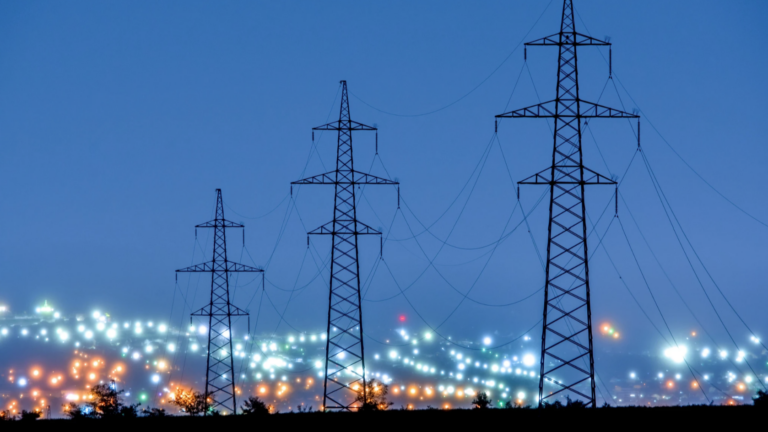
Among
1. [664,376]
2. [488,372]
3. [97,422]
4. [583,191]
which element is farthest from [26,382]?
[664,376]

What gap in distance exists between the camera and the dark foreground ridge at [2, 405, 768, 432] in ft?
83.8

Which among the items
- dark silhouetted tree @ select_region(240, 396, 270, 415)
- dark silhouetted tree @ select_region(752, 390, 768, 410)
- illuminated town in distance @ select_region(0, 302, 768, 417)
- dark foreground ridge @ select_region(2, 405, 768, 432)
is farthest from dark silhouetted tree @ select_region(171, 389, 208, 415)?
illuminated town in distance @ select_region(0, 302, 768, 417)

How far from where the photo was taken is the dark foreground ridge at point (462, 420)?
25547mm

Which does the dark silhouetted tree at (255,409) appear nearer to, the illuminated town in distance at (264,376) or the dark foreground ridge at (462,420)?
the dark foreground ridge at (462,420)

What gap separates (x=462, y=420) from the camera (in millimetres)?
26500

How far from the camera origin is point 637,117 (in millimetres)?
29734

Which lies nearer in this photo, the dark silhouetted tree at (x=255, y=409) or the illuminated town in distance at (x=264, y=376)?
the dark silhouetted tree at (x=255, y=409)

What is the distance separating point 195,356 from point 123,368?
3400 centimetres

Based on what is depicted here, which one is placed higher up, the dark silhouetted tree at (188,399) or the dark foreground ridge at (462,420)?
the dark silhouetted tree at (188,399)

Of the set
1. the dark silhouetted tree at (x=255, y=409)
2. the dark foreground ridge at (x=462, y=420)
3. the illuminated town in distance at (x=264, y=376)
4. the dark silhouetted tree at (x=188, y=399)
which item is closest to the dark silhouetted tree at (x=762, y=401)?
the dark foreground ridge at (x=462, y=420)

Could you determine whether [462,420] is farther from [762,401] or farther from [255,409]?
[762,401]

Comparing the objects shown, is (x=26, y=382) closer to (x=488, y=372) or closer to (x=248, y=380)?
(x=248, y=380)

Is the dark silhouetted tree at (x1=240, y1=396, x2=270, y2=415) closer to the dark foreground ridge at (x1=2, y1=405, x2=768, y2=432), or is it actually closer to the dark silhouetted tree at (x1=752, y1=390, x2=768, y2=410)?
the dark foreground ridge at (x1=2, y1=405, x2=768, y2=432)

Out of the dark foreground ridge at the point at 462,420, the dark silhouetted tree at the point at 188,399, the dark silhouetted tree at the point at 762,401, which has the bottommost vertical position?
the dark foreground ridge at the point at 462,420
